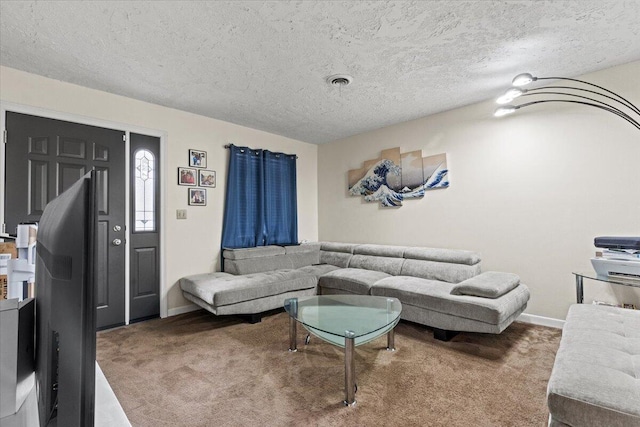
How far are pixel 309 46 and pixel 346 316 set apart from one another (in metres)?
2.13

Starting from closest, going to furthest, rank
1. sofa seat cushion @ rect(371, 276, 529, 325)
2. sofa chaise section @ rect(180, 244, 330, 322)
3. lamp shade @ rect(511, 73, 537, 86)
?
lamp shade @ rect(511, 73, 537, 86) < sofa seat cushion @ rect(371, 276, 529, 325) < sofa chaise section @ rect(180, 244, 330, 322)

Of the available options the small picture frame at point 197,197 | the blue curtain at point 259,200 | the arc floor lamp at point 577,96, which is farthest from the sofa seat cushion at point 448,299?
the small picture frame at point 197,197

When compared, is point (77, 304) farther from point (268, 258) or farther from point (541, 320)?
point (541, 320)

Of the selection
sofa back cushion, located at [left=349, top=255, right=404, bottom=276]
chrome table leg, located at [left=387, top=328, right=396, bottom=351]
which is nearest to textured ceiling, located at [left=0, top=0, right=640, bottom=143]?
sofa back cushion, located at [left=349, top=255, right=404, bottom=276]

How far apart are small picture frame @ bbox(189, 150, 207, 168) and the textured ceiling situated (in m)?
0.63

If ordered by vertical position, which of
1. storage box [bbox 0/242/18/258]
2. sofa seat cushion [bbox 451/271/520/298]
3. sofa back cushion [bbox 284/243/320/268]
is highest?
storage box [bbox 0/242/18/258]

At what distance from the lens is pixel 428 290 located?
2910mm

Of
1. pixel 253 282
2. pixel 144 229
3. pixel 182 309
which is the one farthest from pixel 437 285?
pixel 144 229

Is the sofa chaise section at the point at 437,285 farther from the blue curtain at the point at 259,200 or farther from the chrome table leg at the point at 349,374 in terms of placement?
the chrome table leg at the point at 349,374

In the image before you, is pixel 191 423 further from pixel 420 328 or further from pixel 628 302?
pixel 628 302

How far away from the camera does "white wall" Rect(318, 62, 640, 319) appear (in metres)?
2.71

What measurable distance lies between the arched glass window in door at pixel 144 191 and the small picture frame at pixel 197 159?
422 millimetres

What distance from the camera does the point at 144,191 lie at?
340 centimetres

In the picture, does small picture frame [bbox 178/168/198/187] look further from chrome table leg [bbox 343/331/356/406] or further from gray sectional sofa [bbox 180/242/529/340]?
chrome table leg [bbox 343/331/356/406]
